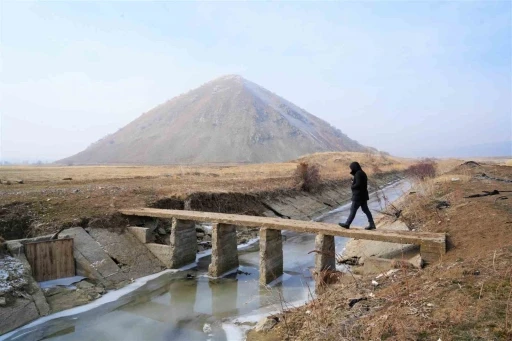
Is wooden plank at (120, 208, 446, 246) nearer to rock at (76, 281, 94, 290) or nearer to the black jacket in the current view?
the black jacket

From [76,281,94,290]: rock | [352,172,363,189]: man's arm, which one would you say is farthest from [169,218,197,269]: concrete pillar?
[352,172,363,189]: man's arm

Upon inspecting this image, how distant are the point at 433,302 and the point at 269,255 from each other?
7.87 metres

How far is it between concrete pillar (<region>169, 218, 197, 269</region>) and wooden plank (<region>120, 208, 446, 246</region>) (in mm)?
509

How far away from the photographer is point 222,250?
15578 mm

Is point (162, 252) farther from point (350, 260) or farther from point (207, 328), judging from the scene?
point (350, 260)

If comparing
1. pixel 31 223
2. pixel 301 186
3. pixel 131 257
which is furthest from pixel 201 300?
pixel 301 186

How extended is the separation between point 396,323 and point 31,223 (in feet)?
48.4

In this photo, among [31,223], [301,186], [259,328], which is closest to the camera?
[259,328]

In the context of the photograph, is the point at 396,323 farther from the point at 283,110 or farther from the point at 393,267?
the point at 283,110

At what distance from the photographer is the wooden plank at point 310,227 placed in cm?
1145

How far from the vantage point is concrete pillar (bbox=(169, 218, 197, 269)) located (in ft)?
53.8

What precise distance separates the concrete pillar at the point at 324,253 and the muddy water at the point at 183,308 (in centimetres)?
101

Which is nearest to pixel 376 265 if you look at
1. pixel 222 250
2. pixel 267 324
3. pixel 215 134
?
pixel 267 324

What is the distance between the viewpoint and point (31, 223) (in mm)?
15594
